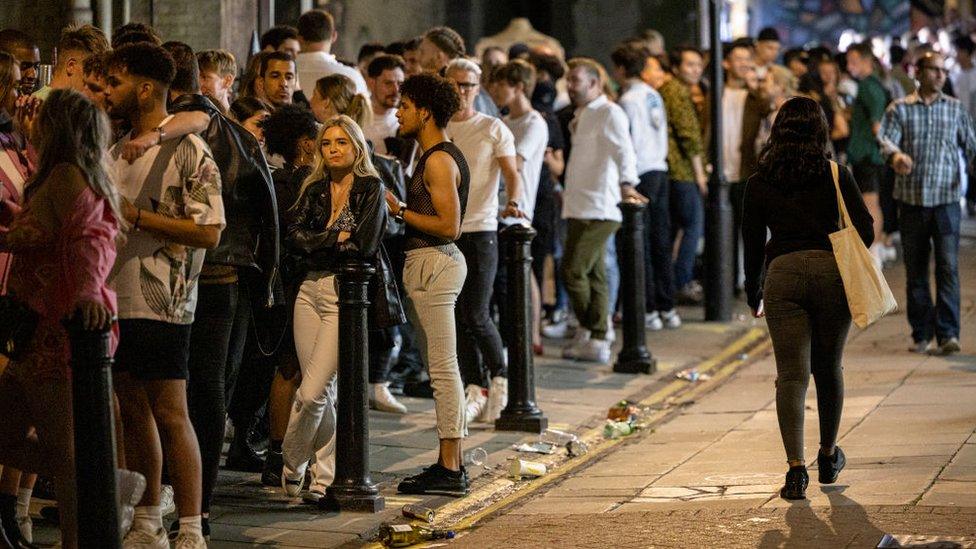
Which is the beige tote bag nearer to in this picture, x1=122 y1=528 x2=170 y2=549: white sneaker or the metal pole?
x1=122 y1=528 x2=170 y2=549: white sneaker

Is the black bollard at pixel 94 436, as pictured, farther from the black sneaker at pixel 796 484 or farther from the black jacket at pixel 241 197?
the black sneaker at pixel 796 484

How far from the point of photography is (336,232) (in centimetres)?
831

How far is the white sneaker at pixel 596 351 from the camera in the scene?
13445 mm

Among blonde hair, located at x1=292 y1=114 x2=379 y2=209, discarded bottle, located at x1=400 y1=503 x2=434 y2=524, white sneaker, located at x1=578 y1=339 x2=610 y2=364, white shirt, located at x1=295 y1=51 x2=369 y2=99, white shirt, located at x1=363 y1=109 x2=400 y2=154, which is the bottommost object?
discarded bottle, located at x1=400 y1=503 x2=434 y2=524

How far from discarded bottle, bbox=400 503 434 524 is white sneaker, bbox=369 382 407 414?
111 inches

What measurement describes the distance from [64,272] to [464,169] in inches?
116

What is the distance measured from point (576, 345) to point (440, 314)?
4.78 meters

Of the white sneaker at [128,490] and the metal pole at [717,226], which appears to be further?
the metal pole at [717,226]

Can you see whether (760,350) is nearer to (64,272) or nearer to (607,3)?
(64,272)

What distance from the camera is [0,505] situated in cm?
742

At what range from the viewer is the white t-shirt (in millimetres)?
6996

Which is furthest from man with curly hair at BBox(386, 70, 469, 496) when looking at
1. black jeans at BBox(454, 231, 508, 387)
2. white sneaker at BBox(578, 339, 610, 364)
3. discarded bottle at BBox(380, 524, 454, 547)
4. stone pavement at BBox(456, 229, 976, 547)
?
white sneaker at BBox(578, 339, 610, 364)

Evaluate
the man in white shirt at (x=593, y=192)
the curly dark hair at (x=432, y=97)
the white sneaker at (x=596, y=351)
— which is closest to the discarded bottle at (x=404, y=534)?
the curly dark hair at (x=432, y=97)

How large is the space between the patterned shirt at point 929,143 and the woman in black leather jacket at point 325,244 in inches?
234
